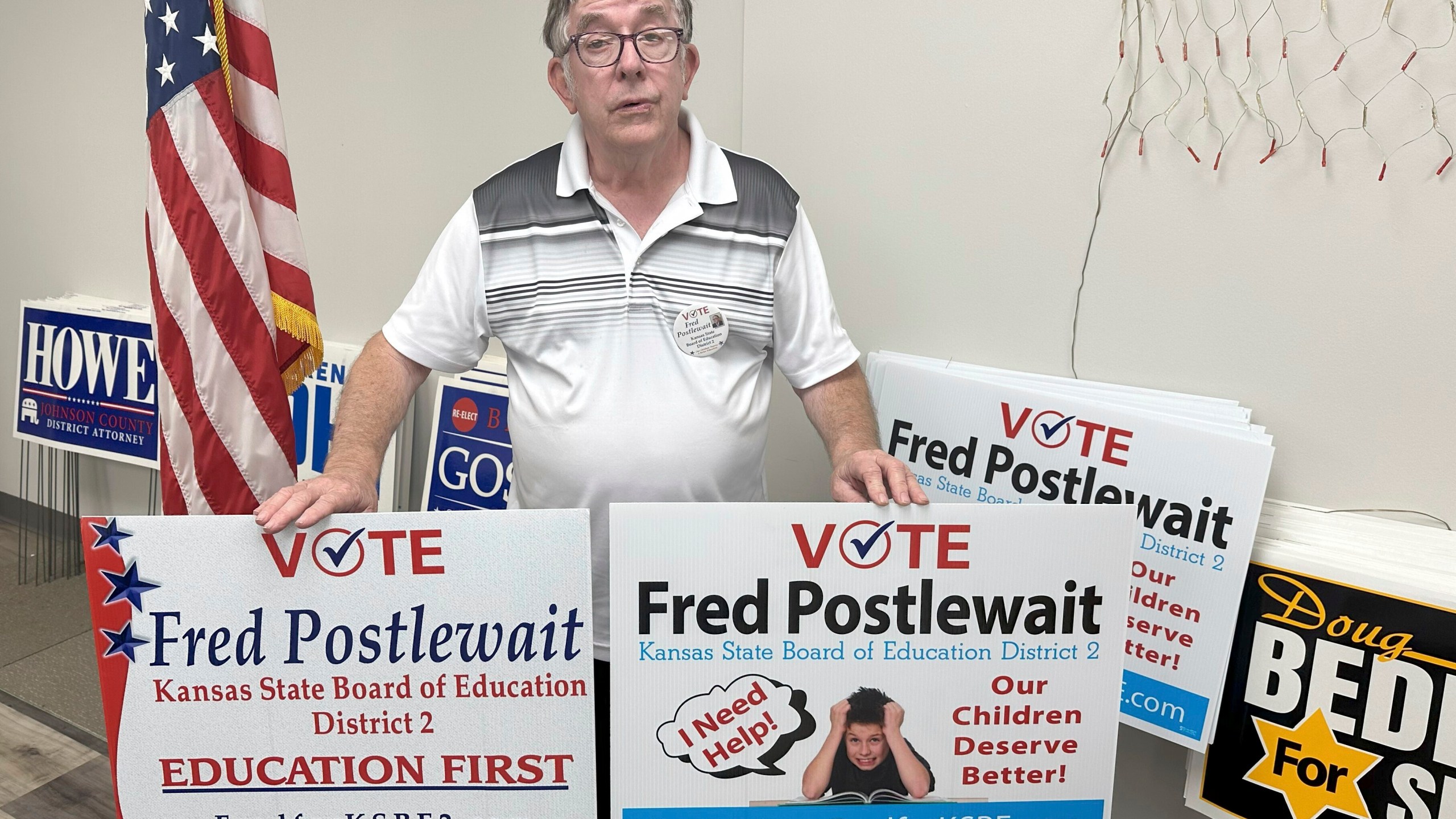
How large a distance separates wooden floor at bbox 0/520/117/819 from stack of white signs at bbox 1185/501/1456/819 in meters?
2.32

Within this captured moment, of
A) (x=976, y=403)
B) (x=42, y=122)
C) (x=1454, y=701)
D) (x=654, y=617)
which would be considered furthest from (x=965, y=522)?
(x=42, y=122)

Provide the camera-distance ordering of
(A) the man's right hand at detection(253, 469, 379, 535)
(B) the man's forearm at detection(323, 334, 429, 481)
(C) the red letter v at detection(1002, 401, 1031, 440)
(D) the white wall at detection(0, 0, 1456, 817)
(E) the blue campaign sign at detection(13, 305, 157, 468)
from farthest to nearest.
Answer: (E) the blue campaign sign at detection(13, 305, 157, 468)
(C) the red letter v at detection(1002, 401, 1031, 440)
(D) the white wall at detection(0, 0, 1456, 817)
(B) the man's forearm at detection(323, 334, 429, 481)
(A) the man's right hand at detection(253, 469, 379, 535)

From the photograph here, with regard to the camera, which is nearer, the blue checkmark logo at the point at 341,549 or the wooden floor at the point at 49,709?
the blue checkmark logo at the point at 341,549

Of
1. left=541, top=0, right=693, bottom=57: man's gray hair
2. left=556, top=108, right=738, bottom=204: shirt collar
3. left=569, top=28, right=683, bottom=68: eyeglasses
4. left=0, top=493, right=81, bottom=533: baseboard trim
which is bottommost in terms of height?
left=0, top=493, right=81, bottom=533: baseboard trim

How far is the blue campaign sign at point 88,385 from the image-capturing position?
3.11 meters

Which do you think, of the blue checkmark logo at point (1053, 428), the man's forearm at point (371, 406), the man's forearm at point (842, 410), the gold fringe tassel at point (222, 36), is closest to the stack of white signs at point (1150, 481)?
the blue checkmark logo at point (1053, 428)

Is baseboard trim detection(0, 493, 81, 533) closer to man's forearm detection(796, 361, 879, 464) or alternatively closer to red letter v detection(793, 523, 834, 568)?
man's forearm detection(796, 361, 879, 464)

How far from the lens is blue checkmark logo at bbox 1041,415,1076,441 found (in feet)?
5.06

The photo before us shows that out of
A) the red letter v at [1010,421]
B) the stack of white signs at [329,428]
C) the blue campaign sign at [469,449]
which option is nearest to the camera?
the red letter v at [1010,421]

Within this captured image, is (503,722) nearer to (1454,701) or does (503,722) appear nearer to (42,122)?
(1454,701)

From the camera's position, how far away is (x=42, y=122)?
11.1 feet

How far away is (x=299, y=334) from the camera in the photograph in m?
1.99

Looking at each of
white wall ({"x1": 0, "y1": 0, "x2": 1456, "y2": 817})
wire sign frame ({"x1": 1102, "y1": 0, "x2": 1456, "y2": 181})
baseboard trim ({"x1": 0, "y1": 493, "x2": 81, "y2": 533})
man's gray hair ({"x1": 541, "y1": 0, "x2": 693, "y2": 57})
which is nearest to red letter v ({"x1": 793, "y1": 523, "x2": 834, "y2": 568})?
man's gray hair ({"x1": 541, "y1": 0, "x2": 693, "y2": 57})

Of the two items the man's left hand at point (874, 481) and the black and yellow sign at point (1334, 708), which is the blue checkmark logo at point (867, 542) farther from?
the black and yellow sign at point (1334, 708)
